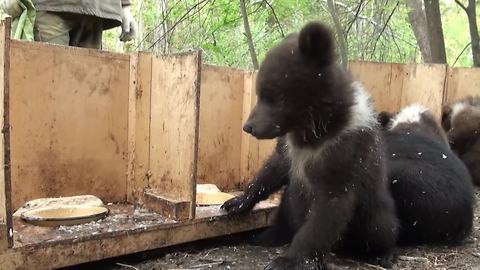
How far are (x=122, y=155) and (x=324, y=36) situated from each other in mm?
1511

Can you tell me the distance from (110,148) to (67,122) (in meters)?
0.31

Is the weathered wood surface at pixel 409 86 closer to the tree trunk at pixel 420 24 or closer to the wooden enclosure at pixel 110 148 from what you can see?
the wooden enclosure at pixel 110 148

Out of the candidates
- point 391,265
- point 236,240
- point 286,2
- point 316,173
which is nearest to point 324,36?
point 316,173

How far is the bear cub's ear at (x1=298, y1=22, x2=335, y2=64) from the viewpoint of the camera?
2482 mm

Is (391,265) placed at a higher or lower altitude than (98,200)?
lower

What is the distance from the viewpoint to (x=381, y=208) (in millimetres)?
2840

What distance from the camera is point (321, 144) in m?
2.65

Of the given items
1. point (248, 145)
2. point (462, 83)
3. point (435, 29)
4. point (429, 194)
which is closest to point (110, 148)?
point (248, 145)

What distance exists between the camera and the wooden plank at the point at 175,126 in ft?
9.35

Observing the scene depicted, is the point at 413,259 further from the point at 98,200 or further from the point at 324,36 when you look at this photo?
the point at 98,200

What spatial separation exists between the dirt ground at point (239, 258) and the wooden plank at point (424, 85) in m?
1.95

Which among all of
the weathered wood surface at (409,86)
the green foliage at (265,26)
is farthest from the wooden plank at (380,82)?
the green foliage at (265,26)

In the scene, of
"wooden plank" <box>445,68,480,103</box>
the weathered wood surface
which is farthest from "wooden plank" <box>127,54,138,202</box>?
"wooden plank" <box>445,68,480,103</box>

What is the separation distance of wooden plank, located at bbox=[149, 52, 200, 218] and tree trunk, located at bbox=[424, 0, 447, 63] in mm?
4609
